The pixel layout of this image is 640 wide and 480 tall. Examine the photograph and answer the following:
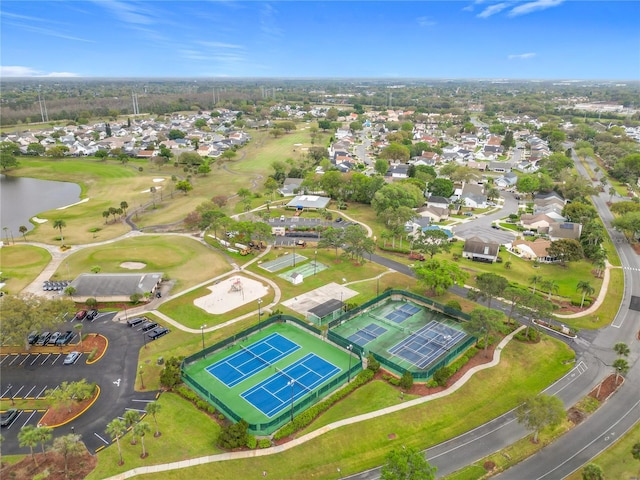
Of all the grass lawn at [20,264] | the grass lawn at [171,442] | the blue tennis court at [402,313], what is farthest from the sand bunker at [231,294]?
the grass lawn at [20,264]

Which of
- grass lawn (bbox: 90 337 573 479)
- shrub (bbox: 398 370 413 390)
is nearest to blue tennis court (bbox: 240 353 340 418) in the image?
grass lawn (bbox: 90 337 573 479)

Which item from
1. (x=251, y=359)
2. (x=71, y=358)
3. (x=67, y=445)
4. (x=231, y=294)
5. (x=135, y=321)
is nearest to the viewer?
(x=67, y=445)

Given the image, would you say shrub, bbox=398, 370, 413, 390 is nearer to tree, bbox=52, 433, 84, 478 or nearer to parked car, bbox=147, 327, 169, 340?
tree, bbox=52, 433, 84, 478

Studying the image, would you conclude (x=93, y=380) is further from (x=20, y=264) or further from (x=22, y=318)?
(x=20, y=264)

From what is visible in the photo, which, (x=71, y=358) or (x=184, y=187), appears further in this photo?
(x=184, y=187)

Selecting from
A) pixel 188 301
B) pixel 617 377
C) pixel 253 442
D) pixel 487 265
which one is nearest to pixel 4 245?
pixel 188 301

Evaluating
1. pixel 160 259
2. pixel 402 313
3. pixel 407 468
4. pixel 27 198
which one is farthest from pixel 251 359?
pixel 27 198

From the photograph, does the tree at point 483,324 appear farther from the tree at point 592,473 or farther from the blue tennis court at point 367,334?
the tree at point 592,473
